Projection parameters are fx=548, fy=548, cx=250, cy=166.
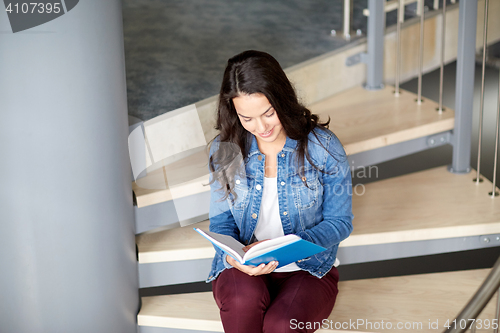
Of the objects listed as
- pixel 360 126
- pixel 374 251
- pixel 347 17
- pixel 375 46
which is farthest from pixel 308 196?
pixel 347 17

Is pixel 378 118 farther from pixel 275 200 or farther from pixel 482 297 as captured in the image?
pixel 482 297

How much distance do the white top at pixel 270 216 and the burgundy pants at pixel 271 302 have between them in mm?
102

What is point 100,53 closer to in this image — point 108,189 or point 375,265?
point 108,189

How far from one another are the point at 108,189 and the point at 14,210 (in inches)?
11.7

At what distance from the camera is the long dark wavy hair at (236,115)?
5.32 feet

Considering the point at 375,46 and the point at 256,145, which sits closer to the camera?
the point at 256,145

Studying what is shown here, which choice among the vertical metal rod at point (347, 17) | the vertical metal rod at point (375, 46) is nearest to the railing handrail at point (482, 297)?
the vertical metal rod at point (375, 46)

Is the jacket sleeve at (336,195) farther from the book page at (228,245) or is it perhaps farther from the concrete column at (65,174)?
the concrete column at (65,174)

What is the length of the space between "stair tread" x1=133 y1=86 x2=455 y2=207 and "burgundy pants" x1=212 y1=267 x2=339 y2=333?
Answer: 461mm

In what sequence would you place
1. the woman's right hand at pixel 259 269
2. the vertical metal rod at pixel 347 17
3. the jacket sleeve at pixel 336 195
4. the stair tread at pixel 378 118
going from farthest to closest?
the vertical metal rod at pixel 347 17
the stair tread at pixel 378 118
the jacket sleeve at pixel 336 195
the woman's right hand at pixel 259 269

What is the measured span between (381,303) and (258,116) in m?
0.93

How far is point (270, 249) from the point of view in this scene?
4.89ft

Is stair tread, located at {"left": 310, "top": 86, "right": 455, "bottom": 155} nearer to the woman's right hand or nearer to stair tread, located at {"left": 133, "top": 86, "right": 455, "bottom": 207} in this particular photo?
stair tread, located at {"left": 133, "top": 86, "right": 455, "bottom": 207}

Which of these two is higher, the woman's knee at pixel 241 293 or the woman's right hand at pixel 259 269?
the woman's right hand at pixel 259 269
